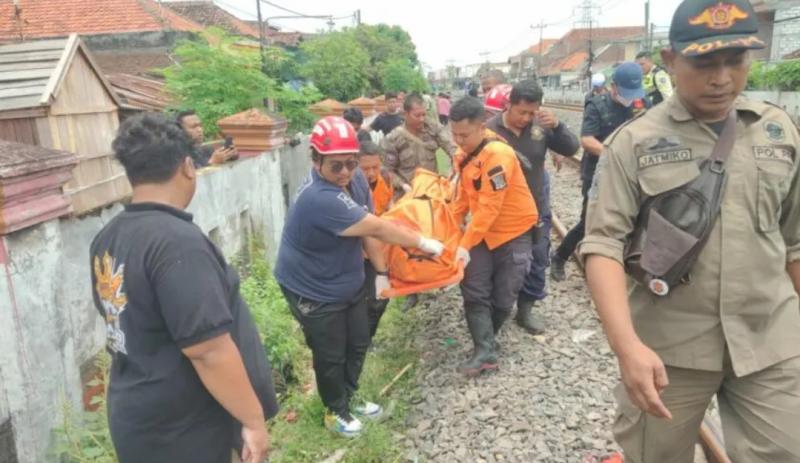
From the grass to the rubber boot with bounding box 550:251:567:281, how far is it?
6.04 feet

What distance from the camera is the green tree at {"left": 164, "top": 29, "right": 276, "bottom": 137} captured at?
8.38 metres

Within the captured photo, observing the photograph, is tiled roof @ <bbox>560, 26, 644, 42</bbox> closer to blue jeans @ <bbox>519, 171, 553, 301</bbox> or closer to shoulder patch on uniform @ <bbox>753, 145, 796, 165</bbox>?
blue jeans @ <bbox>519, 171, 553, 301</bbox>

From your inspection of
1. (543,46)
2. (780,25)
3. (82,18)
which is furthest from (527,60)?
(82,18)

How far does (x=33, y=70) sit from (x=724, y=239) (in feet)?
19.1

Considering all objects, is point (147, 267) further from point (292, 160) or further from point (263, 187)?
point (292, 160)

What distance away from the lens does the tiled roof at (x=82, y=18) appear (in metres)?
19.4

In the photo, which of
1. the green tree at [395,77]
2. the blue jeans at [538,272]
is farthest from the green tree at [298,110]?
the green tree at [395,77]

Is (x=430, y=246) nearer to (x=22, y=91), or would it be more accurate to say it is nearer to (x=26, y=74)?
(x=22, y=91)

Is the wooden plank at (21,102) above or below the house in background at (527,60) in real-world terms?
below

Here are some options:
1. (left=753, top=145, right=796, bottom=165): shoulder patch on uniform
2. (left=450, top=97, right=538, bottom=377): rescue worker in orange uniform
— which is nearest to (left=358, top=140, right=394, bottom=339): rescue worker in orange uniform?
(left=450, top=97, right=538, bottom=377): rescue worker in orange uniform

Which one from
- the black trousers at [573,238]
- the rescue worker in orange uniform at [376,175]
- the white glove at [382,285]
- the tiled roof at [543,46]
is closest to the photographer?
the white glove at [382,285]

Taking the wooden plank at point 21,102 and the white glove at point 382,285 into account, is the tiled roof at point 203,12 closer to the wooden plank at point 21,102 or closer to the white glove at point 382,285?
the wooden plank at point 21,102

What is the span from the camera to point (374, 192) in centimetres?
571

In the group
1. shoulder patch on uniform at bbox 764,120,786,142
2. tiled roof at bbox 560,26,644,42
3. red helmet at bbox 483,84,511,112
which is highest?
tiled roof at bbox 560,26,644,42
